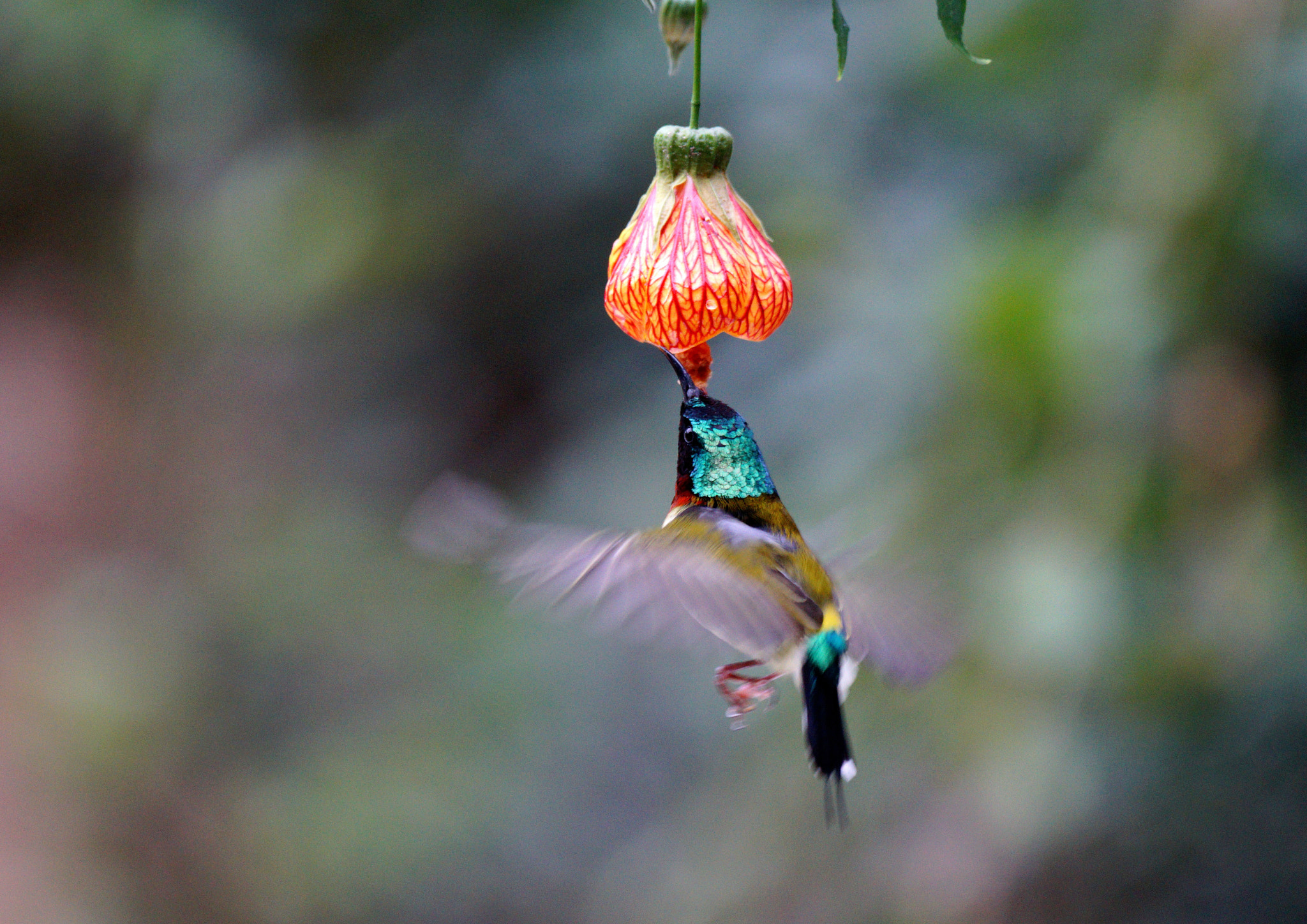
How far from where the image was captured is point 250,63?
311 cm

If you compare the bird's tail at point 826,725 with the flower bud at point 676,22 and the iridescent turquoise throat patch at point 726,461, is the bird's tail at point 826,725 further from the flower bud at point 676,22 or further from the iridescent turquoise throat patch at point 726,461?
the flower bud at point 676,22

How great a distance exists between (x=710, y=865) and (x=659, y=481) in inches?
32.4

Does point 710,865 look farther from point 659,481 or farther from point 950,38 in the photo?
point 950,38

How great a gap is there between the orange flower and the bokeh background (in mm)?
460

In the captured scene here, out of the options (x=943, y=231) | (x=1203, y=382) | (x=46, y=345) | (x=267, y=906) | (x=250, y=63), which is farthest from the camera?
(x=46, y=345)

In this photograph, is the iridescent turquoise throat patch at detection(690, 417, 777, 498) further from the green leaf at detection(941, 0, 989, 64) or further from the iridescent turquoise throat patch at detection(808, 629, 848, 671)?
the green leaf at detection(941, 0, 989, 64)

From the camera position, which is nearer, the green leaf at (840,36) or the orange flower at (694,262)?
the green leaf at (840,36)

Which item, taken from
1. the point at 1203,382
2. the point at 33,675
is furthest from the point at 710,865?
the point at 33,675

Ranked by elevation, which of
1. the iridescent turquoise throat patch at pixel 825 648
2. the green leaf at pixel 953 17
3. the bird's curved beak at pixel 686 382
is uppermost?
the green leaf at pixel 953 17

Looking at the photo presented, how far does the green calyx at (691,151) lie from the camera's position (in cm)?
121

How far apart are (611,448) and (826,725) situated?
62.7 inches

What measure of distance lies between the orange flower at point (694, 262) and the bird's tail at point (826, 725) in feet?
1.24

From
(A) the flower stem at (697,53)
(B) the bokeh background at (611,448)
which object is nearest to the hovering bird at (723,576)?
(B) the bokeh background at (611,448)

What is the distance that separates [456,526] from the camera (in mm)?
1039
